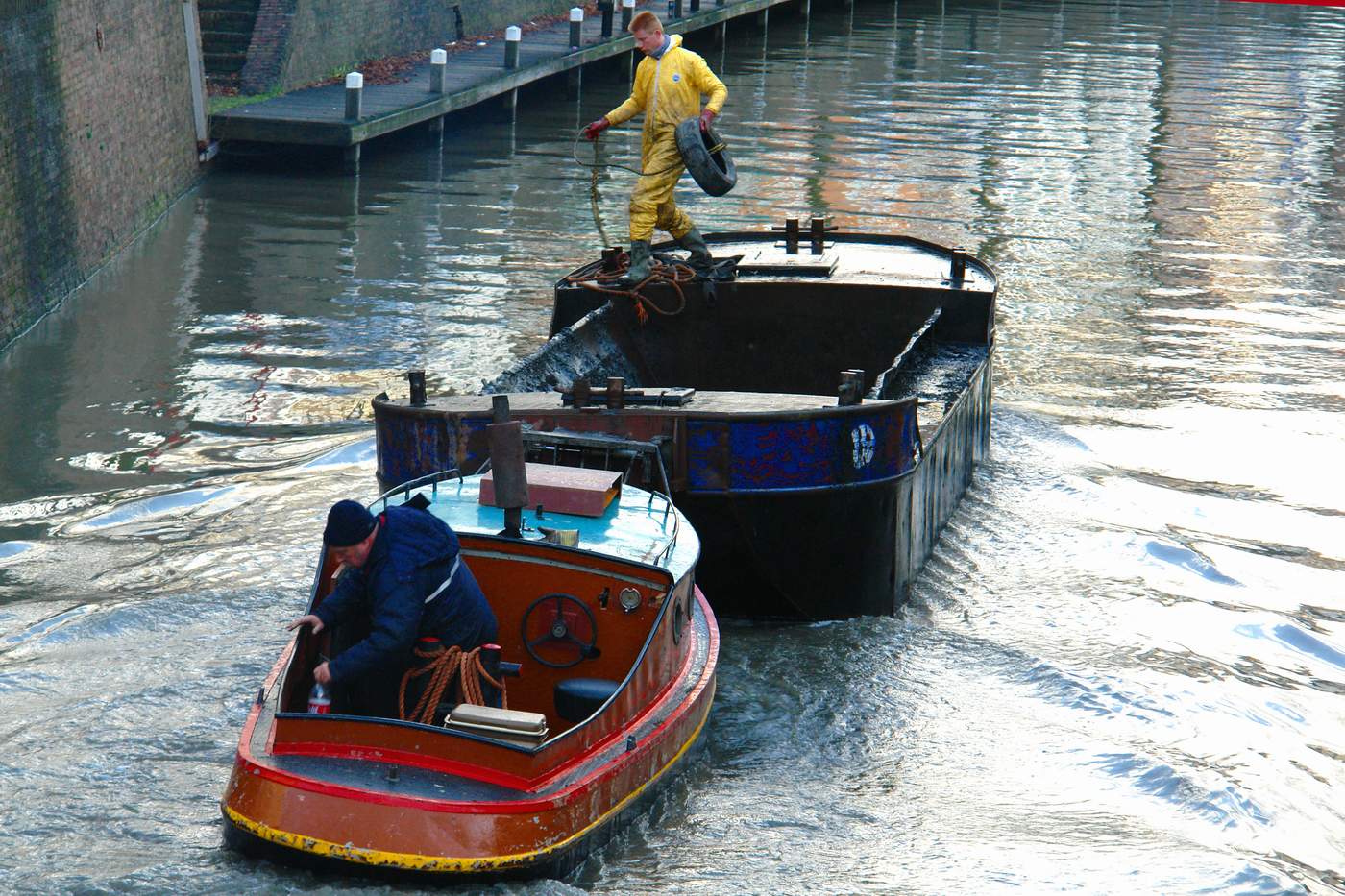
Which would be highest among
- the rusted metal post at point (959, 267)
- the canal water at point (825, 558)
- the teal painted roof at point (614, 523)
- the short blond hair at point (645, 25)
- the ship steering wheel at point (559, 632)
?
the short blond hair at point (645, 25)

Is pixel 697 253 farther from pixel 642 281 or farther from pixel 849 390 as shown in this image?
pixel 849 390

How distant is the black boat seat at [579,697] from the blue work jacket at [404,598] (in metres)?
0.46

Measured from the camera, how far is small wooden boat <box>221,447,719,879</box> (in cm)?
646

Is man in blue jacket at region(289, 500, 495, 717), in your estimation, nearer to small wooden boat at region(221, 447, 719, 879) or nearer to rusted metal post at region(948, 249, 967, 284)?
small wooden boat at region(221, 447, 719, 879)

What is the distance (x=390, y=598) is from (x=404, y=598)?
57mm

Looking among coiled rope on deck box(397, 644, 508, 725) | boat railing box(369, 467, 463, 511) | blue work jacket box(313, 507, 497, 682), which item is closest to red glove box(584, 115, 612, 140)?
boat railing box(369, 467, 463, 511)

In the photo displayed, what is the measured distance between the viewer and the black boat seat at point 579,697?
Answer: 24.1 ft

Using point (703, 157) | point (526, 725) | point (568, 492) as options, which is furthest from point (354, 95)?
point (526, 725)

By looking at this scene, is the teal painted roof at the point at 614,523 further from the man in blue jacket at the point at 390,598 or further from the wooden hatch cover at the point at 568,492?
the man in blue jacket at the point at 390,598

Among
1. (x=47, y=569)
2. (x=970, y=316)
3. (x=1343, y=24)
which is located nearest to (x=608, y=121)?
(x=970, y=316)

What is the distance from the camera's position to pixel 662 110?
39.6 ft

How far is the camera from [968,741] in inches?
340

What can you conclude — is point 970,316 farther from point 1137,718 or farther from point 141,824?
point 141,824

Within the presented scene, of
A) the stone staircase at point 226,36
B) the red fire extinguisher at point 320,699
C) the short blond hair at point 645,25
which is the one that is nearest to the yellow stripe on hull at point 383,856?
the red fire extinguisher at point 320,699
